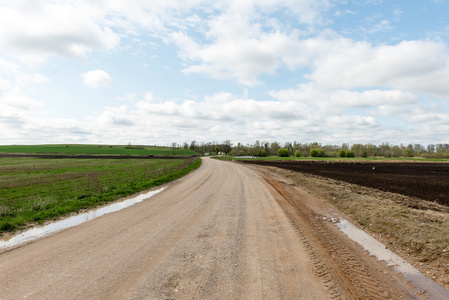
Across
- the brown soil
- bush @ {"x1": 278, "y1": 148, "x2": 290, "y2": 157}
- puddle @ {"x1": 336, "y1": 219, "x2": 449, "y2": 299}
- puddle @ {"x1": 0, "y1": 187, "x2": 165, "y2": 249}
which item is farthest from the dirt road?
bush @ {"x1": 278, "y1": 148, "x2": 290, "y2": 157}

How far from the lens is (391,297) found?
4.75 m

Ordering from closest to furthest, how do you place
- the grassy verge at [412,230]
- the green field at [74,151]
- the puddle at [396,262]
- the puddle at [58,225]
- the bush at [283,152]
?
the puddle at [396,262] → the grassy verge at [412,230] → the puddle at [58,225] → the green field at [74,151] → the bush at [283,152]

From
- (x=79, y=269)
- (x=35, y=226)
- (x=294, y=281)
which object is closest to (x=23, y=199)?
(x=35, y=226)

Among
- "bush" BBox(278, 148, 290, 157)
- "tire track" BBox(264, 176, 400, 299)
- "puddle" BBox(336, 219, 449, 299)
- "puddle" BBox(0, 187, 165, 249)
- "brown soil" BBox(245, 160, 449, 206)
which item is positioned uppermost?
"bush" BBox(278, 148, 290, 157)

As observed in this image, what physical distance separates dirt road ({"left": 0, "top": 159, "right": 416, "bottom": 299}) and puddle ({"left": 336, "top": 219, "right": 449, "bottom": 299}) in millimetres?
365

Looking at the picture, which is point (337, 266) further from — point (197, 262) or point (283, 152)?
point (283, 152)

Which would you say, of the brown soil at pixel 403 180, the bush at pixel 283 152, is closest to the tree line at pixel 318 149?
the bush at pixel 283 152

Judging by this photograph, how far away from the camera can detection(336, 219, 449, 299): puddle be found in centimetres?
509

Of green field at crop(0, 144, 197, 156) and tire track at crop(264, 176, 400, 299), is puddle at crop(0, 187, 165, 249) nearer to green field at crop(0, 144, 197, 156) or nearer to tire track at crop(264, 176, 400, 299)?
tire track at crop(264, 176, 400, 299)

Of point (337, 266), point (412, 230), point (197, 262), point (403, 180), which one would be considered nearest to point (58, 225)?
point (197, 262)

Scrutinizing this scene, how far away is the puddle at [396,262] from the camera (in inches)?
200

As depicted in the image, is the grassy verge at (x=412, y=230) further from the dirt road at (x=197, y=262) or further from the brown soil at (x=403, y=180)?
the brown soil at (x=403, y=180)

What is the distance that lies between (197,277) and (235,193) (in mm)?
10960

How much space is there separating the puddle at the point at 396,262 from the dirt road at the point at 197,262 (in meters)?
0.36
